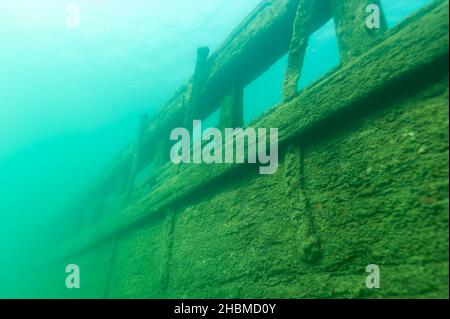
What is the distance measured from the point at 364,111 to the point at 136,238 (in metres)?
4.19

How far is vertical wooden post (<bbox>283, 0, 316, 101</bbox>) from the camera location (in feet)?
9.07

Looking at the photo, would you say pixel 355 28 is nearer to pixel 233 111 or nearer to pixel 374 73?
pixel 374 73

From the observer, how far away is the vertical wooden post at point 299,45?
276 centimetres

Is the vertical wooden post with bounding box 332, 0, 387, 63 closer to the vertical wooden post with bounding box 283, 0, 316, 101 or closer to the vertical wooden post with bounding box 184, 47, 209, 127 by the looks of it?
the vertical wooden post with bounding box 283, 0, 316, 101

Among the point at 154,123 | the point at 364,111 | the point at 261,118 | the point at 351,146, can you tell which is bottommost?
the point at 351,146

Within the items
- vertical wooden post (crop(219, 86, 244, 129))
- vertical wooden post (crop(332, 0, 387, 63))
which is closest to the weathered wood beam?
vertical wooden post (crop(332, 0, 387, 63))

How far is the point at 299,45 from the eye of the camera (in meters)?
2.87

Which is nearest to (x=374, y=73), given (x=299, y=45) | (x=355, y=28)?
(x=355, y=28)

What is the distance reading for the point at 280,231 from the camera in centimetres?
227

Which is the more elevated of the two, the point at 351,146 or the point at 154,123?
the point at 154,123

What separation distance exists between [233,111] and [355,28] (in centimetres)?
201

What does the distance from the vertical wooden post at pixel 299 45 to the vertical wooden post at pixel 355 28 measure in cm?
33
